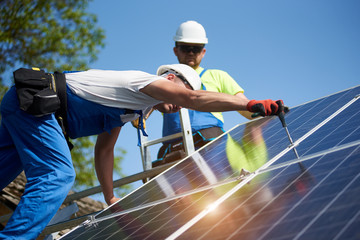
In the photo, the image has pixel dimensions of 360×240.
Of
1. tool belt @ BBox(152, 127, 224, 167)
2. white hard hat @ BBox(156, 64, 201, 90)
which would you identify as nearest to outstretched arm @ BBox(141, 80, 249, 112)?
white hard hat @ BBox(156, 64, 201, 90)

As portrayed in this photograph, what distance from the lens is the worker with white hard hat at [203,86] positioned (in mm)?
5801

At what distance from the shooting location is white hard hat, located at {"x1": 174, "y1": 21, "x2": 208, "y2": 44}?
639 centimetres

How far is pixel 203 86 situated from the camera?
19.2 ft

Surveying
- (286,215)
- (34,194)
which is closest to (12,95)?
(34,194)

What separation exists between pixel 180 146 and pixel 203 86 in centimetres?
78

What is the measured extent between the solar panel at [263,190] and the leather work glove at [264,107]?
0.30 metres

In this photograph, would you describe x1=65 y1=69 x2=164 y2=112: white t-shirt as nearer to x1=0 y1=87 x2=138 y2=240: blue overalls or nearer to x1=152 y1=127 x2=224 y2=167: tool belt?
x1=0 y1=87 x2=138 y2=240: blue overalls

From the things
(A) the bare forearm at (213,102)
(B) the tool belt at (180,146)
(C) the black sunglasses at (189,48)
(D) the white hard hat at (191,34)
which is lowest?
(B) the tool belt at (180,146)

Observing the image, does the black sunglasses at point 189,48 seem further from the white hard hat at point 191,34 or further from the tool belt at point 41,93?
the tool belt at point 41,93

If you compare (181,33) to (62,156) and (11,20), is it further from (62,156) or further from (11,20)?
(11,20)

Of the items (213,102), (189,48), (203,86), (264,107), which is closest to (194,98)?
(213,102)

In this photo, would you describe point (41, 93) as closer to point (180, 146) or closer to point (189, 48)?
point (180, 146)

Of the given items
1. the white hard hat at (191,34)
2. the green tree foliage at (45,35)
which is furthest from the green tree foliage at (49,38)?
the white hard hat at (191,34)

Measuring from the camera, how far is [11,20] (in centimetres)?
1312
